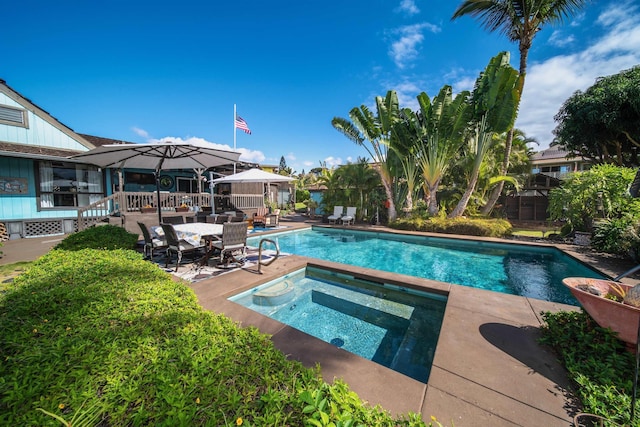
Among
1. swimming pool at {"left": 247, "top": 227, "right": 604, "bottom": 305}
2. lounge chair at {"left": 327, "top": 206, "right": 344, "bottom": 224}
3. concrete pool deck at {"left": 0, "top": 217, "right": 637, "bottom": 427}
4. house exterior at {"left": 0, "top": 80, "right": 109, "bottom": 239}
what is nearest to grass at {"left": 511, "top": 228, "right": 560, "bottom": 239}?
swimming pool at {"left": 247, "top": 227, "right": 604, "bottom": 305}

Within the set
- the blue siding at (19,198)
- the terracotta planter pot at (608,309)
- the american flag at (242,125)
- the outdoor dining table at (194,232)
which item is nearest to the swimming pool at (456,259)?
the terracotta planter pot at (608,309)

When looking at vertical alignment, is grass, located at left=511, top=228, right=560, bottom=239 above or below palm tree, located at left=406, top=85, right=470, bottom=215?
below

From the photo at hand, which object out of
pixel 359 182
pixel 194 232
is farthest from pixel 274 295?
pixel 359 182

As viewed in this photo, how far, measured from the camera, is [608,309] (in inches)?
93.7

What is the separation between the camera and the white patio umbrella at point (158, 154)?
586 cm

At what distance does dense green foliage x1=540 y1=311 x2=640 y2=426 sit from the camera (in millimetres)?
1869

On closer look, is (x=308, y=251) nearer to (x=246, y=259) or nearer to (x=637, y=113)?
(x=246, y=259)

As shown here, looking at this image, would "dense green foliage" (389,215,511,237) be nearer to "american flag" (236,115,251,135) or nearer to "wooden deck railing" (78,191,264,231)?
"wooden deck railing" (78,191,264,231)

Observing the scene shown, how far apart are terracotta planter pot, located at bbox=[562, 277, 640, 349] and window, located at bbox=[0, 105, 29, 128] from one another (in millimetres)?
18185

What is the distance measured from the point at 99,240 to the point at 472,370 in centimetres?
765

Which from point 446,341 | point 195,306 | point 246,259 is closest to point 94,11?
point 246,259

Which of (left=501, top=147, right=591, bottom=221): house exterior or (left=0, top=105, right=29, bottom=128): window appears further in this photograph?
(left=501, top=147, right=591, bottom=221): house exterior

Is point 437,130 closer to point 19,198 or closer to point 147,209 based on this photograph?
point 147,209

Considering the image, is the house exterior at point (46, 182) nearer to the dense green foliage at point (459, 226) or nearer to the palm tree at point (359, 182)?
the palm tree at point (359, 182)
